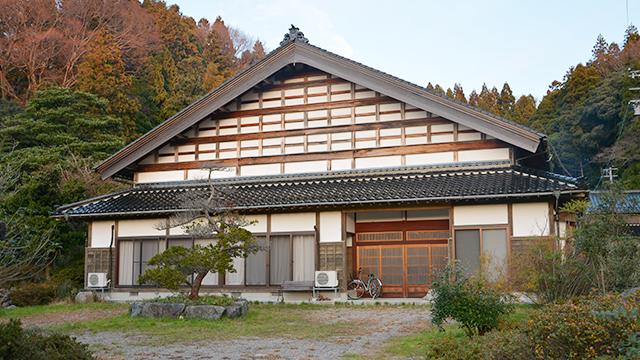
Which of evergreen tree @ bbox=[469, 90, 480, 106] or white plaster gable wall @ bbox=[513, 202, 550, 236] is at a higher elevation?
evergreen tree @ bbox=[469, 90, 480, 106]

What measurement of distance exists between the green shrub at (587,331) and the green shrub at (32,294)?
16.0 metres

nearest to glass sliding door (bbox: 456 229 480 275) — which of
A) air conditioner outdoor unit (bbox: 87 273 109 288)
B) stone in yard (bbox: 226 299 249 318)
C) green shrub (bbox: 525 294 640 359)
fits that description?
stone in yard (bbox: 226 299 249 318)

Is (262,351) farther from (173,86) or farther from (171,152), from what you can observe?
(173,86)

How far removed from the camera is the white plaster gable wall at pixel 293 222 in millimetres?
17453

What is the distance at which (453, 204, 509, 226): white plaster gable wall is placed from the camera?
15.9 meters

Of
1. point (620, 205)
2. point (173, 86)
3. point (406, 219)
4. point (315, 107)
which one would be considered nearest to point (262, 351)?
point (620, 205)

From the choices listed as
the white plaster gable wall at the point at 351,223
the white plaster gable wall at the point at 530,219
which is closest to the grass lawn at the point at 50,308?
the white plaster gable wall at the point at 351,223

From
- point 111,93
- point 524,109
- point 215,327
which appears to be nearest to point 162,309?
point 215,327

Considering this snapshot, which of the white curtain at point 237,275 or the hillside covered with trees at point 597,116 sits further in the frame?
the hillside covered with trees at point 597,116

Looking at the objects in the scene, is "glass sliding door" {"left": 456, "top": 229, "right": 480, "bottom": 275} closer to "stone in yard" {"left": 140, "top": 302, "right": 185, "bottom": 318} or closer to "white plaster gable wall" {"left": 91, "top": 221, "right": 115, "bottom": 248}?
"stone in yard" {"left": 140, "top": 302, "right": 185, "bottom": 318}

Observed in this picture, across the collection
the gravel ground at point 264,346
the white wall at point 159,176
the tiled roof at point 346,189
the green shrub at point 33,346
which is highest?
the white wall at point 159,176

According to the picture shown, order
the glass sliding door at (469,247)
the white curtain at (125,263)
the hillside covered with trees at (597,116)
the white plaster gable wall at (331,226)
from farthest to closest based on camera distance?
the hillside covered with trees at (597,116)
the white curtain at (125,263)
the white plaster gable wall at (331,226)
the glass sliding door at (469,247)

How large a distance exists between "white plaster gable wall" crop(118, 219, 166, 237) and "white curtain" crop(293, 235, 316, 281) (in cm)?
430

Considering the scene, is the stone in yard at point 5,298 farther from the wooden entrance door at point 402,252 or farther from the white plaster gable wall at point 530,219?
the white plaster gable wall at point 530,219
